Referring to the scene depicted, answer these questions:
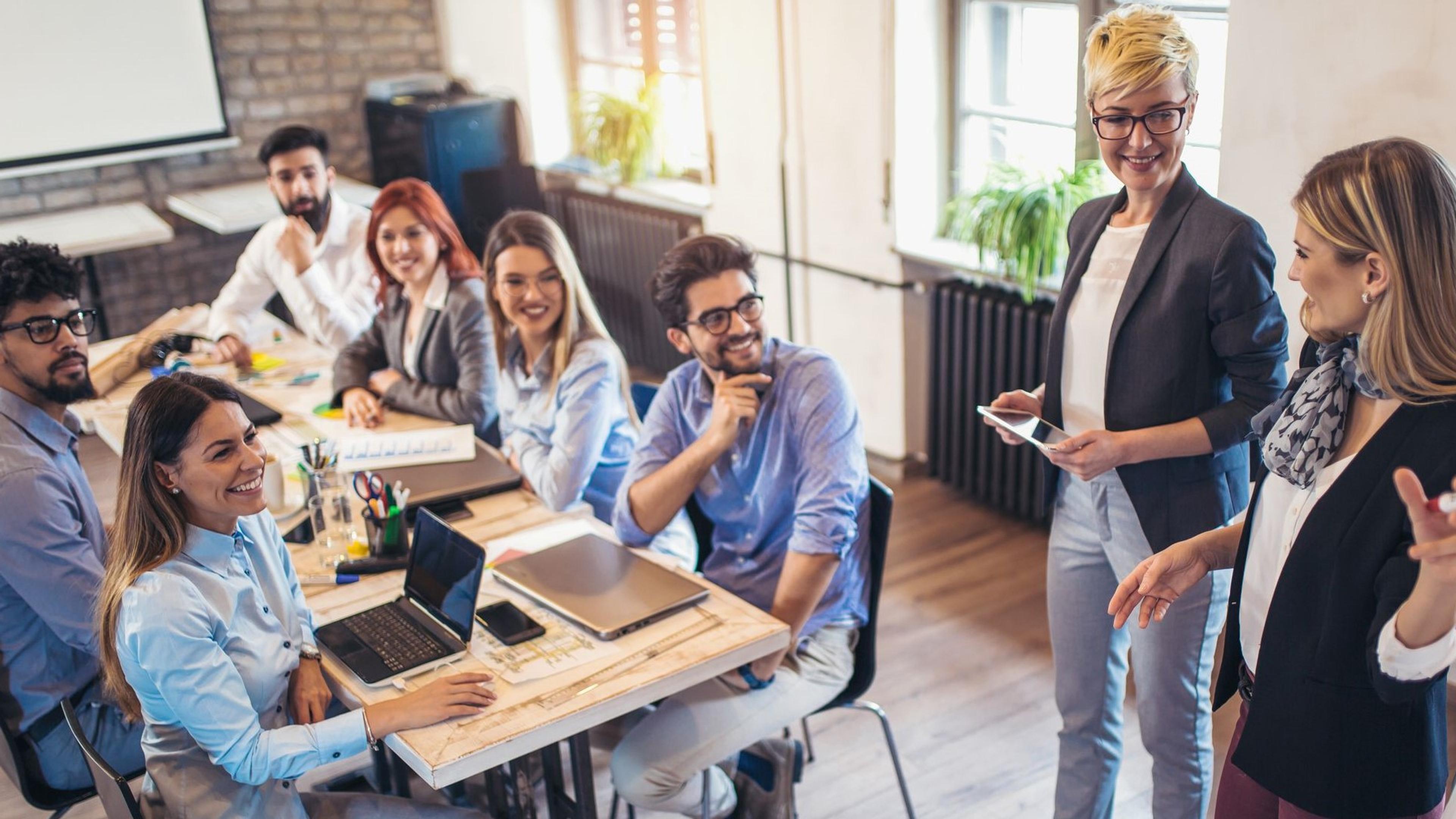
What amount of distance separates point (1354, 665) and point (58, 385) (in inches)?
92.2

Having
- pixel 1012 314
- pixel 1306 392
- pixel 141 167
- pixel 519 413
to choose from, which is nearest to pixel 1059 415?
pixel 1306 392

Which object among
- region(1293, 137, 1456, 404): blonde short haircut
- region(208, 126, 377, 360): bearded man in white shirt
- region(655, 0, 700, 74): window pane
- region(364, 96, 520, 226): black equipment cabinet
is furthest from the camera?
region(364, 96, 520, 226): black equipment cabinet

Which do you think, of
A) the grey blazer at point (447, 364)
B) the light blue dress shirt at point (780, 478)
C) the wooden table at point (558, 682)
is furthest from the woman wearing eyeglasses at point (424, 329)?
the light blue dress shirt at point (780, 478)

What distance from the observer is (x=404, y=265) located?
3.55 meters

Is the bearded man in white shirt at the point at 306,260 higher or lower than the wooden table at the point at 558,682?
higher

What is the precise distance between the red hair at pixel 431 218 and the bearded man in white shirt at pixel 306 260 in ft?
1.84

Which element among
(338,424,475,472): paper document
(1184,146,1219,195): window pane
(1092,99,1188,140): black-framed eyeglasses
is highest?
(1092,99,1188,140): black-framed eyeglasses

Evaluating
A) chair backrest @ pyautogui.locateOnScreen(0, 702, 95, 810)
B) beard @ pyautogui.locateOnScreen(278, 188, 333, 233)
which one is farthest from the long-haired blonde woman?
beard @ pyautogui.locateOnScreen(278, 188, 333, 233)

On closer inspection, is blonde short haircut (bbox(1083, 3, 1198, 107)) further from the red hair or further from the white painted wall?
the red hair

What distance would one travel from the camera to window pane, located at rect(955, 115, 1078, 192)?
4.09m

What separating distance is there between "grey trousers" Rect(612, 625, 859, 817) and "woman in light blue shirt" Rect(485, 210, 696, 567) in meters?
0.64

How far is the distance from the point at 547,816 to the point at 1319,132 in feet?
7.84

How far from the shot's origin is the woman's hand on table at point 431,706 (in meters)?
1.99

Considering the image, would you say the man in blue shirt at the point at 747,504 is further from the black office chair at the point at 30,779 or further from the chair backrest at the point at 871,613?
the black office chair at the point at 30,779
